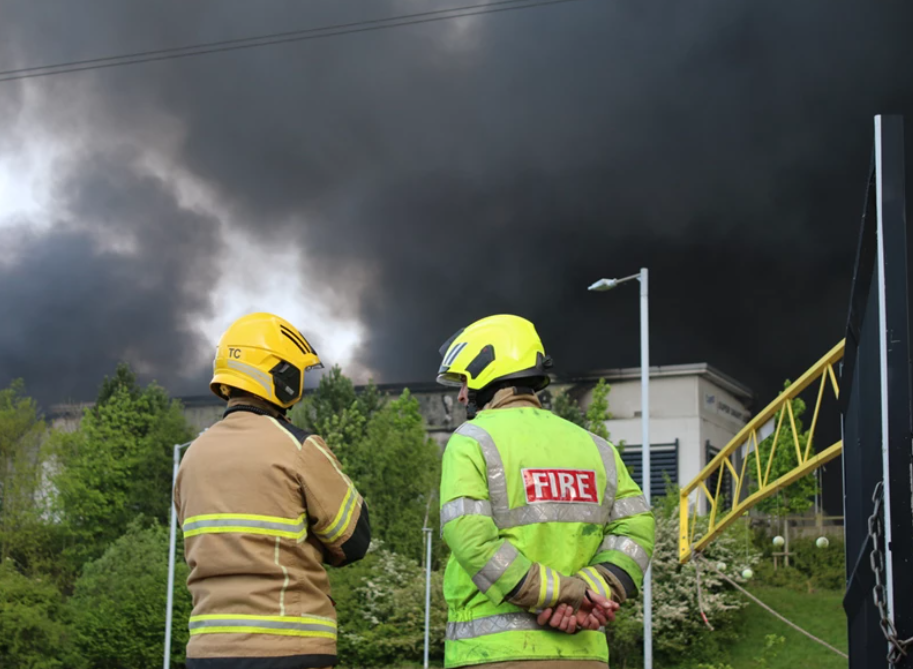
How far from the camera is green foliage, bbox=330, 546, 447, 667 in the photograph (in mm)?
43969

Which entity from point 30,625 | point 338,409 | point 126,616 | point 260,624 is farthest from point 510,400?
point 338,409

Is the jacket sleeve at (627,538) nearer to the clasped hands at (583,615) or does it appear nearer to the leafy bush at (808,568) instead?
the clasped hands at (583,615)

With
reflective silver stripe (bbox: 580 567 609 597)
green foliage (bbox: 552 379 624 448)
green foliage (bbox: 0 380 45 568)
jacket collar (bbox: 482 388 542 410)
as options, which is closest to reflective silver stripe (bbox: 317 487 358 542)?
jacket collar (bbox: 482 388 542 410)

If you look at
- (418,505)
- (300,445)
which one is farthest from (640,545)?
(418,505)

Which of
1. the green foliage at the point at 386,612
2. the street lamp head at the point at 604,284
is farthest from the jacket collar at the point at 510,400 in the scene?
the green foliage at the point at 386,612

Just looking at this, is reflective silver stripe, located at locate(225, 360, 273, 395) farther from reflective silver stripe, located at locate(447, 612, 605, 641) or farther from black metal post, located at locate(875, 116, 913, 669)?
black metal post, located at locate(875, 116, 913, 669)

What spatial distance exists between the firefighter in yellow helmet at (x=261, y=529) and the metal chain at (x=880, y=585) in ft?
6.80

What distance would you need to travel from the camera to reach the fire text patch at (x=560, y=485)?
4.53 metres

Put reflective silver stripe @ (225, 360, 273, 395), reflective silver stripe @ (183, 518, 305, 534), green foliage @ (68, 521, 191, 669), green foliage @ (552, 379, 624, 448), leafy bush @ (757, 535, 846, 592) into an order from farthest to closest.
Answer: green foliage @ (552, 379, 624, 448), leafy bush @ (757, 535, 846, 592), green foliage @ (68, 521, 191, 669), reflective silver stripe @ (225, 360, 273, 395), reflective silver stripe @ (183, 518, 305, 534)

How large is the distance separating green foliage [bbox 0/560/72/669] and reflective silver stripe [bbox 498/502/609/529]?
3993 centimetres

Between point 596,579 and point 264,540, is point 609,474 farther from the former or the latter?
point 264,540

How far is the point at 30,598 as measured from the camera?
137 feet

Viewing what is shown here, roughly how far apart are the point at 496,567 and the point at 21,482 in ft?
157

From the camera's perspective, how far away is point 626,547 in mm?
4738
